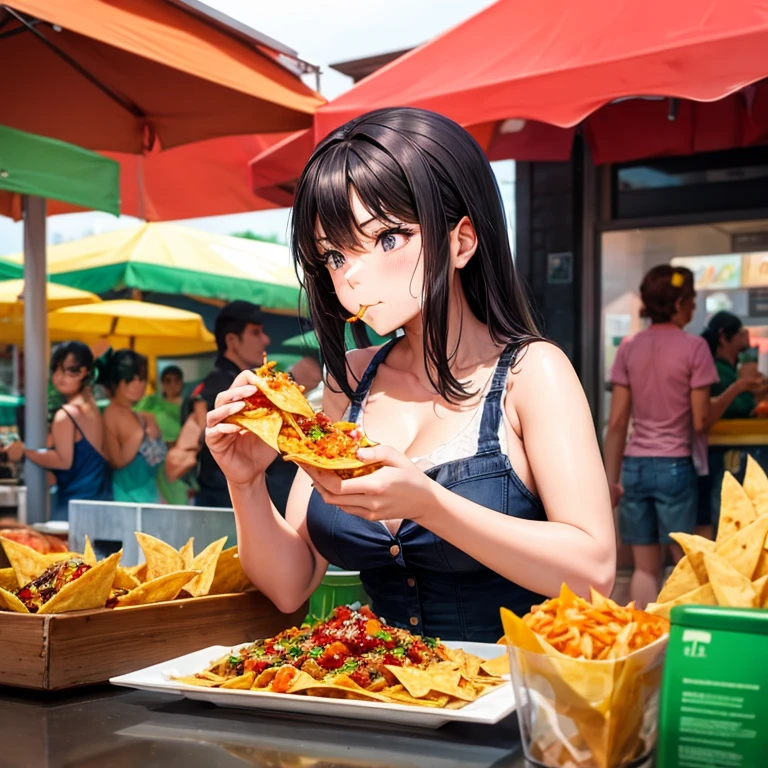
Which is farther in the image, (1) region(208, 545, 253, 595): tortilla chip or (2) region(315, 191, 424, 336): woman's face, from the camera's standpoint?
(1) region(208, 545, 253, 595): tortilla chip

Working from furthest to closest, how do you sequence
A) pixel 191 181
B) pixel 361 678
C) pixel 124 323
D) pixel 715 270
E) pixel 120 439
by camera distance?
pixel 124 323 → pixel 715 270 → pixel 191 181 → pixel 120 439 → pixel 361 678

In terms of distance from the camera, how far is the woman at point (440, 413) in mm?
1533

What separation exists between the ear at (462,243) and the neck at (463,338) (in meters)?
0.09

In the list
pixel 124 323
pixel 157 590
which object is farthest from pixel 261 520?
pixel 124 323

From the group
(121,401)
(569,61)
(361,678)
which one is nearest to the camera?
(361,678)

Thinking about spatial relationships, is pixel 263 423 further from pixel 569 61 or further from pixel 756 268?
pixel 756 268

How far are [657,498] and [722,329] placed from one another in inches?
55.8

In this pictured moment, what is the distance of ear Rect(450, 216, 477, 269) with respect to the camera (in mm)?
1693

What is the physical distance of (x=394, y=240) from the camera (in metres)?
1.61

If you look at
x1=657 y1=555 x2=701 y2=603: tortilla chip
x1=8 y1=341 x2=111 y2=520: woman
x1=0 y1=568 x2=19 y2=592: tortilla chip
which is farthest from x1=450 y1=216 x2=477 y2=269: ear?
x1=8 y1=341 x2=111 y2=520: woman

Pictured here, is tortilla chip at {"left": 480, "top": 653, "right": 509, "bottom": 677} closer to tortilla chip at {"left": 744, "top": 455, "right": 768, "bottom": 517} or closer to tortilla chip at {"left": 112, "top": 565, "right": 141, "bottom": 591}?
tortilla chip at {"left": 744, "top": 455, "right": 768, "bottom": 517}

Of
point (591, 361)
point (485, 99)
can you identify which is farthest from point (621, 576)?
point (485, 99)

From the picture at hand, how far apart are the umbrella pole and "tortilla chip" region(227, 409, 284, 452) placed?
3037 millimetres

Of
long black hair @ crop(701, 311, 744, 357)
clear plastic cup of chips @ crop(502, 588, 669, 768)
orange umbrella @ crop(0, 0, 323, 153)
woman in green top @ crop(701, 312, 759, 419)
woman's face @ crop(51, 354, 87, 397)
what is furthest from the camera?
long black hair @ crop(701, 311, 744, 357)
